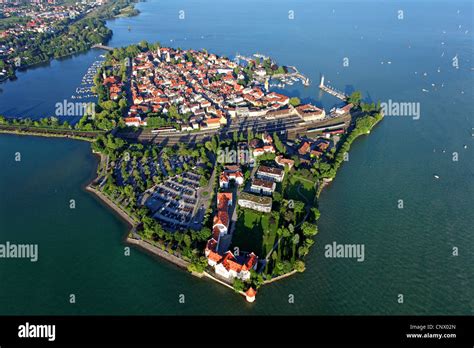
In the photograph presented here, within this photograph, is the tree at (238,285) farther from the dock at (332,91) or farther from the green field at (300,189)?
the dock at (332,91)

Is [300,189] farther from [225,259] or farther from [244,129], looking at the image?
[244,129]

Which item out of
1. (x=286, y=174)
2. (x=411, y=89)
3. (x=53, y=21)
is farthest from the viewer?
(x=53, y=21)

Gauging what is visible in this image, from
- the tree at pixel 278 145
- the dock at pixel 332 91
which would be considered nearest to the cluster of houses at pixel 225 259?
the tree at pixel 278 145

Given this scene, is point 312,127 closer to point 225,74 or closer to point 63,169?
point 225,74

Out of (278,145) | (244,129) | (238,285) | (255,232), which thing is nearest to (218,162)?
(278,145)

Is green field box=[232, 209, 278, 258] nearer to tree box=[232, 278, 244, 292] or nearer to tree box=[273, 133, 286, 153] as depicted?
tree box=[232, 278, 244, 292]
